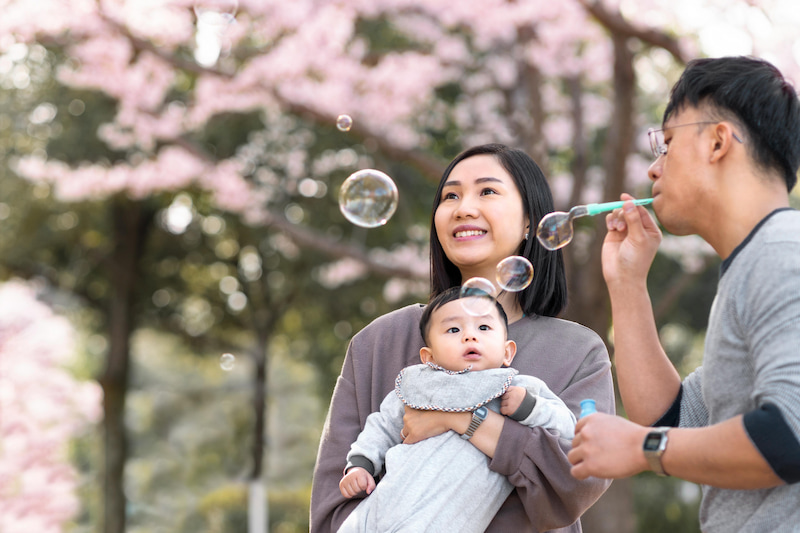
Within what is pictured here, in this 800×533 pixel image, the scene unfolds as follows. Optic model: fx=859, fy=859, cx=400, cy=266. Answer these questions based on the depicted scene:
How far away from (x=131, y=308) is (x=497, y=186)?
505 inches

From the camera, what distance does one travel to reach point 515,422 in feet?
6.51

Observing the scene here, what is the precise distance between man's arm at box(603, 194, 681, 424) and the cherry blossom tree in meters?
5.05

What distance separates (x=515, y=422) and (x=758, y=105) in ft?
2.82

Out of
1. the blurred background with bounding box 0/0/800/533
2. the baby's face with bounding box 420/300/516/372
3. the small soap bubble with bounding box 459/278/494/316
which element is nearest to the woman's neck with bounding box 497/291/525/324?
the small soap bubble with bounding box 459/278/494/316

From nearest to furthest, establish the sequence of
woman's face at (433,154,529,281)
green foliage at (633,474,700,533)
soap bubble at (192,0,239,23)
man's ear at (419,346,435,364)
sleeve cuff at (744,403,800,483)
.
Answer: sleeve cuff at (744,403,800,483), man's ear at (419,346,435,364), woman's face at (433,154,529,281), soap bubble at (192,0,239,23), green foliage at (633,474,700,533)

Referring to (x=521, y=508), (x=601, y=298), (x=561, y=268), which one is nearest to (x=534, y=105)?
(x=601, y=298)

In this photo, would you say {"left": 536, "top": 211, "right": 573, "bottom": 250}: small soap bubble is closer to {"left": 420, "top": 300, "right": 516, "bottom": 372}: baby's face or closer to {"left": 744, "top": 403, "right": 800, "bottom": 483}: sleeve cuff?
{"left": 420, "top": 300, "right": 516, "bottom": 372}: baby's face

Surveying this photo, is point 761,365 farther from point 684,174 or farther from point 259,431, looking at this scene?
point 259,431

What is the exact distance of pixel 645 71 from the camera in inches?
490

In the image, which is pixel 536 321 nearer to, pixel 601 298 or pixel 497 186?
pixel 497 186

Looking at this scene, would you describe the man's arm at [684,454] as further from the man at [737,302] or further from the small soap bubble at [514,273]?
the small soap bubble at [514,273]

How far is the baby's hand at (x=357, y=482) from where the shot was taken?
2039 mm

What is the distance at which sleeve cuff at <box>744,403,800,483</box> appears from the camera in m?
1.45

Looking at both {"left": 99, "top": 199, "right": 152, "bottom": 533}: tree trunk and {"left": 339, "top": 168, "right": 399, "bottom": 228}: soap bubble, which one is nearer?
{"left": 339, "top": 168, "right": 399, "bottom": 228}: soap bubble
